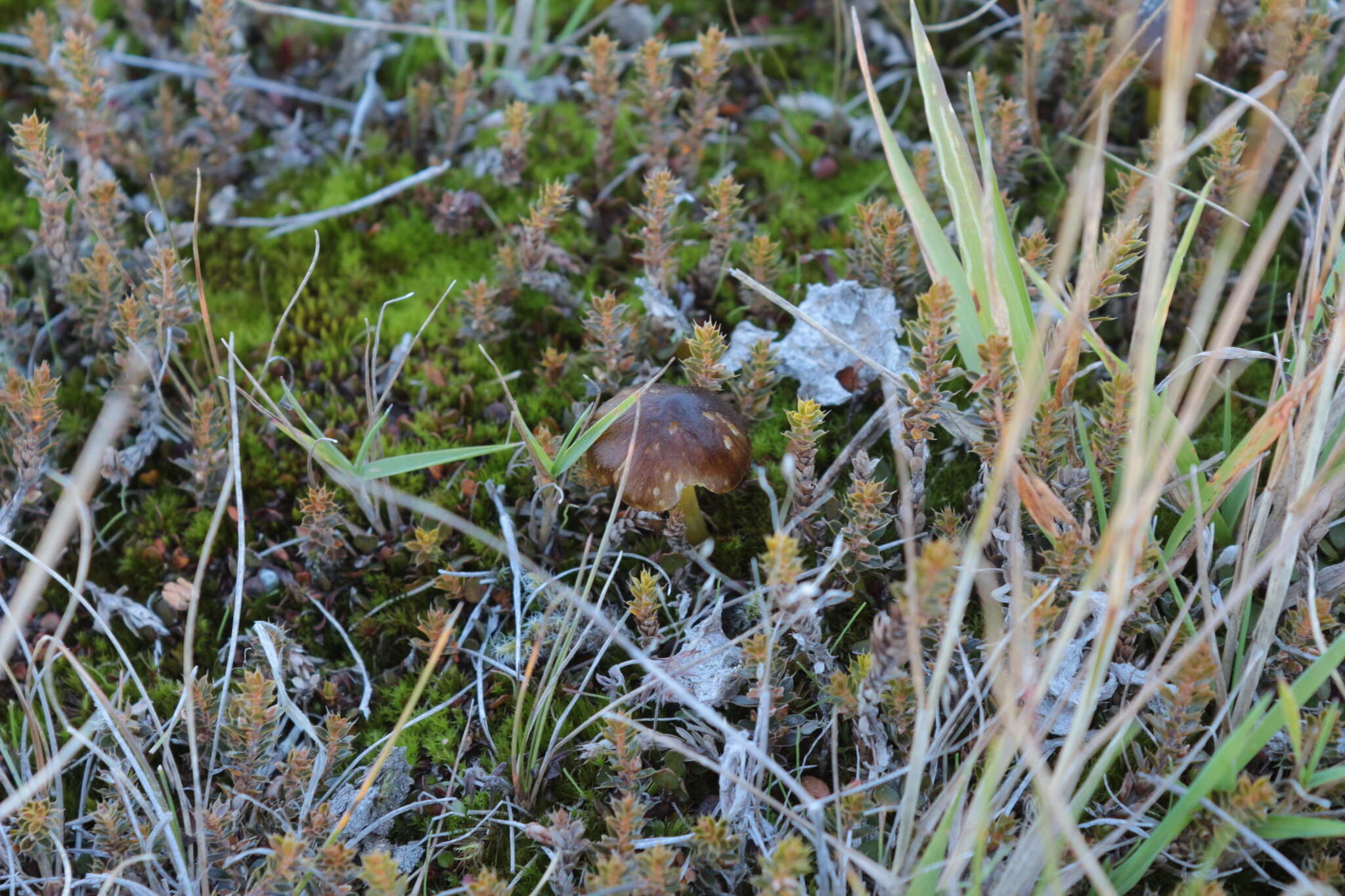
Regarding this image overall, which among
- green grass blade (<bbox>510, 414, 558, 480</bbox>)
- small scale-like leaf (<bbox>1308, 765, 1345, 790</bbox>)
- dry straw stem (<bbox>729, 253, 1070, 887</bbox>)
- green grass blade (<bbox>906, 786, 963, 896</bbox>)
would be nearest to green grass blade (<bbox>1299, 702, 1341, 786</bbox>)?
small scale-like leaf (<bbox>1308, 765, 1345, 790</bbox>)

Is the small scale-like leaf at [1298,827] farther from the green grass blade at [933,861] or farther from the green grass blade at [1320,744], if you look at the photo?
the green grass blade at [933,861]

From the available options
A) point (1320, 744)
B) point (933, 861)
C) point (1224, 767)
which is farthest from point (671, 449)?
point (1320, 744)

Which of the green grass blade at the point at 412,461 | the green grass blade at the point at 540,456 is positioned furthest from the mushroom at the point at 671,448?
the green grass blade at the point at 412,461

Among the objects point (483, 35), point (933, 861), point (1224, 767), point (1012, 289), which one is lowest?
point (933, 861)

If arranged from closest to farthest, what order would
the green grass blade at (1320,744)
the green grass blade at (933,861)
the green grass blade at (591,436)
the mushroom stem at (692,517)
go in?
1. the green grass blade at (933,861)
2. the green grass blade at (1320,744)
3. the green grass blade at (591,436)
4. the mushroom stem at (692,517)

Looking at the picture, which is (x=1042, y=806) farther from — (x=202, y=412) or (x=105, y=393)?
(x=105, y=393)

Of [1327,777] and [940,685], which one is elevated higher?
[940,685]

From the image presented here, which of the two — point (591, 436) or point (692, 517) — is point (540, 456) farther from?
point (692, 517)

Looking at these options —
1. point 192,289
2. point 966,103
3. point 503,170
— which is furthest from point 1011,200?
point 192,289
